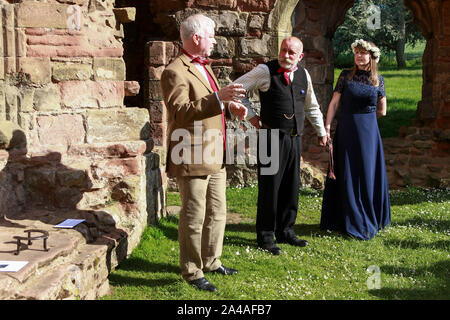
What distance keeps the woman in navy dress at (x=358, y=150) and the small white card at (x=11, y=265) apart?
306cm

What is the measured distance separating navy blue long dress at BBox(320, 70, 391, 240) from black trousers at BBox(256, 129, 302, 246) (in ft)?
1.96

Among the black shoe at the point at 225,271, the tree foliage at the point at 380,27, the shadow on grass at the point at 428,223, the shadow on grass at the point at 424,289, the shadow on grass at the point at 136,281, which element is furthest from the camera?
the tree foliage at the point at 380,27

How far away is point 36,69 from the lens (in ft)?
15.3

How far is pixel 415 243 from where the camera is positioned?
17.3ft

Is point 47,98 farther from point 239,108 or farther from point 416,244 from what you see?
point 416,244

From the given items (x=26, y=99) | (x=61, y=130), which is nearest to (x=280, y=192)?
(x=61, y=130)

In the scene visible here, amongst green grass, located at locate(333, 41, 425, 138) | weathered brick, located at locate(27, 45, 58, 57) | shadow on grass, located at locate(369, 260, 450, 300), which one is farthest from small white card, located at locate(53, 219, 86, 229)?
green grass, located at locate(333, 41, 425, 138)

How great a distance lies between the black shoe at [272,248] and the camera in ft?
16.0

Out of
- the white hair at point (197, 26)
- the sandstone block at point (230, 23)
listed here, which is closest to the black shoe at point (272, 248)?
the white hair at point (197, 26)

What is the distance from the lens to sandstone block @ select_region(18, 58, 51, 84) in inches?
182

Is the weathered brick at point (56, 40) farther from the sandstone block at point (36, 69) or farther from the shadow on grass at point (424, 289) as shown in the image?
the shadow on grass at point (424, 289)

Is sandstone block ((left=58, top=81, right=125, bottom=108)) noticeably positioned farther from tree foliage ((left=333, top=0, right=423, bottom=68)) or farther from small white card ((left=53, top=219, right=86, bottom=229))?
tree foliage ((left=333, top=0, right=423, bottom=68))

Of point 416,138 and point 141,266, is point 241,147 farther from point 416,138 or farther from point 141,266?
point 416,138

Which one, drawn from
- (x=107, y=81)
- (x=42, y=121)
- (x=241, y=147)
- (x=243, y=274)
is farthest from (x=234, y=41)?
(x=243, y=274)
